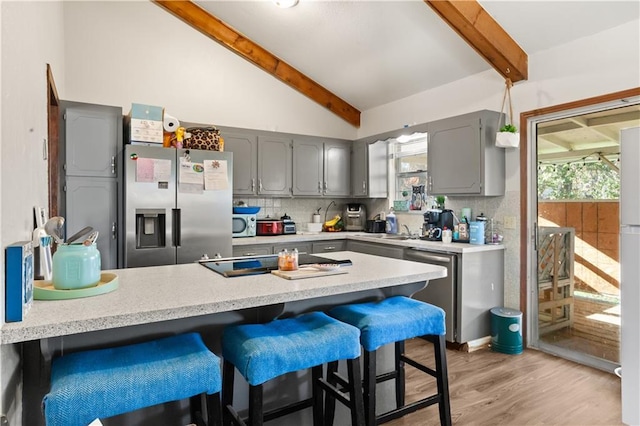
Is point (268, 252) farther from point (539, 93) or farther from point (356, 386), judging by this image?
point (539, 93)

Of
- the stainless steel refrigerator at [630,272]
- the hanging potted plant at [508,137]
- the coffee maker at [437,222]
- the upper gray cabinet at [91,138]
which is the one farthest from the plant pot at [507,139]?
the upper gray cabinet at [91,138]

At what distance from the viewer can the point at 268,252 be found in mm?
4008

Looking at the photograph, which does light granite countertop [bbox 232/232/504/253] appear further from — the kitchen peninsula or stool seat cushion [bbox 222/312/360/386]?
stool seat cushion [bbox 222/312/360/386]

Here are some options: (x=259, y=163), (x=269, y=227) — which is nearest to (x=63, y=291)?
(x=269, y=227)

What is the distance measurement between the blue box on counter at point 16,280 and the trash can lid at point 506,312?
11.0ft

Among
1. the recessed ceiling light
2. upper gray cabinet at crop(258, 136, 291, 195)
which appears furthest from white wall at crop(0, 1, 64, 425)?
upper gray cabinet at crop(258, 136, 291, 195)

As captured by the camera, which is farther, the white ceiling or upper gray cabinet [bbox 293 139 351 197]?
upper gray cabinet [bbox 293 139 351 197]

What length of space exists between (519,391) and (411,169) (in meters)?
2.72

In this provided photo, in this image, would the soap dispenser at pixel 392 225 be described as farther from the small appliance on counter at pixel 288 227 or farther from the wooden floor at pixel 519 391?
the wooden floor at pixel 519 391

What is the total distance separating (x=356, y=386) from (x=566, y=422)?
150 cm

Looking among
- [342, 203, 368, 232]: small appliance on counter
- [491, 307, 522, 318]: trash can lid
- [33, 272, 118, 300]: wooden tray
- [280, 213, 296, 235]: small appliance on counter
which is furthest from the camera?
[342, 203, 368, 232]: small appliance on counter

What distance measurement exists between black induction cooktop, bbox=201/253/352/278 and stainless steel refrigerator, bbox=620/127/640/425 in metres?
1.55

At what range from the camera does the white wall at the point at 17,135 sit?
1098 mm

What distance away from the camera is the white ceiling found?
2910mm
